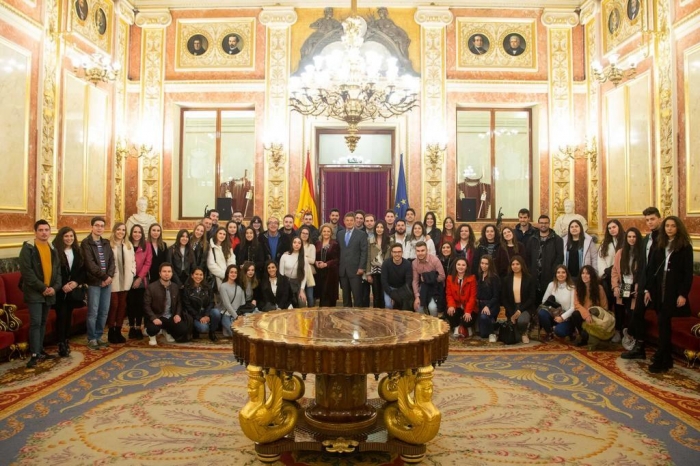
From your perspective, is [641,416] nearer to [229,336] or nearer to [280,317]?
[280,317]

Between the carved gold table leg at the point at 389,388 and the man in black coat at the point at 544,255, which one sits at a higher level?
the man in black coat at the point at 544,255

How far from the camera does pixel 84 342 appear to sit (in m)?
6.36

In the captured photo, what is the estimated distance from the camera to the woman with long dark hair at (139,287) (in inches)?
259

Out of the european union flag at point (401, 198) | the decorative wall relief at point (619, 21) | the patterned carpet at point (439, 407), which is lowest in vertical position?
the patterned carpet at point (439, 407)

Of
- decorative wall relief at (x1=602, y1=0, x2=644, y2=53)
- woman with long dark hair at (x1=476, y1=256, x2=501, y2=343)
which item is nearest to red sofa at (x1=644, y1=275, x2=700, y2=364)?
woman with long dark hair at (x1=476, y1=256, x2=501, y2=343)

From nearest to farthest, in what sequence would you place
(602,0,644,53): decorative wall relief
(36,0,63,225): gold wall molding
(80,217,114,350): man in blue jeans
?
(80,217,114,350): man in blue jeans
(36,0,63,225): gold wall molding
(602,0,644,53): decorative wall relief

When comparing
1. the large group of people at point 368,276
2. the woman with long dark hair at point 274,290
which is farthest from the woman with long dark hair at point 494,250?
the woman with long dark hair at point 274,290

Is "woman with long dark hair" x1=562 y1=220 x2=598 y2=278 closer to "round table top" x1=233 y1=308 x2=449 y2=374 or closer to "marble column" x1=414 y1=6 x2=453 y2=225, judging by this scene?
"marble column" x1=414 y1=6 x2=453 y2=225

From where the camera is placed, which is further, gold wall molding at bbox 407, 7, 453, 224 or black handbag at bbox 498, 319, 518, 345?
gold wall molding at bbox 407, 7, 453, 224

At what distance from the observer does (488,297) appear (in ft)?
21.8

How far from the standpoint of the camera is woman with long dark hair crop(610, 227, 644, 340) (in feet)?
19.5

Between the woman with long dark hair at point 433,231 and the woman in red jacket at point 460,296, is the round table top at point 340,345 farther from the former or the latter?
the woman with long dark hair at point 433,231

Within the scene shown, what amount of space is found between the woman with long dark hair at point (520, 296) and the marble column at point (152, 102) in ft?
20.1

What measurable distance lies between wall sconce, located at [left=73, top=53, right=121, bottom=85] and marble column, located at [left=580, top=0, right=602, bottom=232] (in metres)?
7.56
